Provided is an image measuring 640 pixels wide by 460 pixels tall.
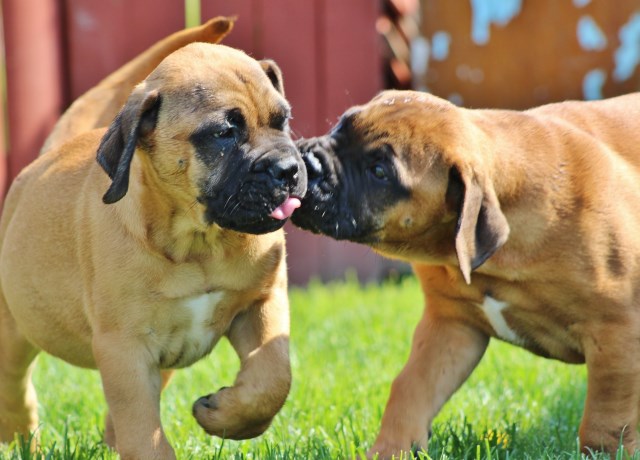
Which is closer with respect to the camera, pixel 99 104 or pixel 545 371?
pixel 99 104

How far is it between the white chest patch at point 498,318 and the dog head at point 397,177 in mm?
247

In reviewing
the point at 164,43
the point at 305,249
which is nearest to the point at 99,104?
the point at 164,43

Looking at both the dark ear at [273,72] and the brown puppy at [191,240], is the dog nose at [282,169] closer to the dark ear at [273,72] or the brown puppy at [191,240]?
the brown puppy at [191,240]

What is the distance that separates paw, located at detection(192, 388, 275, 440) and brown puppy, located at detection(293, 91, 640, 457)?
59cm

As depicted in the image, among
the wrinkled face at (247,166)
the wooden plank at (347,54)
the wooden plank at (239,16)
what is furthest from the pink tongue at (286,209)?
the wooden plank at (347,54)

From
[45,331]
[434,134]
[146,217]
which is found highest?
[434,134]

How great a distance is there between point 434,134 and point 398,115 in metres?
0.17

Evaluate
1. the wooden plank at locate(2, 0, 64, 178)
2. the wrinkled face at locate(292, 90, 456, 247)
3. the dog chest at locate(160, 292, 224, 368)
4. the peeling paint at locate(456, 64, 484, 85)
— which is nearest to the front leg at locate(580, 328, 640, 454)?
the wrinkled face at locate(292, 90, 456, 247)

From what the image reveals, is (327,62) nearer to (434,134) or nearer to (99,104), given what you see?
(99,104)

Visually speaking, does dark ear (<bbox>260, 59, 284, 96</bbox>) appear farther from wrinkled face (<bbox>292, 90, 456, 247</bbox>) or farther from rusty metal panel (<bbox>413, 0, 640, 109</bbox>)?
rusty metal panel (<bbox>413, 0, 640, 109</bbox>)

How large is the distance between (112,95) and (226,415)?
1.90m

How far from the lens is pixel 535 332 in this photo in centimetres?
463

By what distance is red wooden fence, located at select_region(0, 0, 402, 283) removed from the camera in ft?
26.2

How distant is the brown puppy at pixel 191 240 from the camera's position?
4.23 metres
